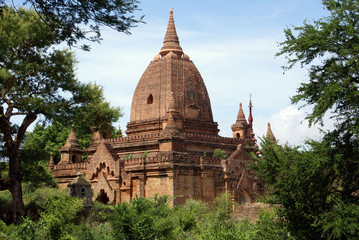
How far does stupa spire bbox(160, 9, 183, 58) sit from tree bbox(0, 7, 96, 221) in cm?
1437

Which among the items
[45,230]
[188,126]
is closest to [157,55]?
[188,126]

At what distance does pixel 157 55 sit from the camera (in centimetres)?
3747

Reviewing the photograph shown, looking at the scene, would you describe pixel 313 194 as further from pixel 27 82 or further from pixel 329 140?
pixel 27 82

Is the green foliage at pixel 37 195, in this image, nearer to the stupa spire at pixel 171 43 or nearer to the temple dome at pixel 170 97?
the temple dome at pixel 170 97

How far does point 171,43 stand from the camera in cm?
3756

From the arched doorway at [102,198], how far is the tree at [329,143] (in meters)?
15.5

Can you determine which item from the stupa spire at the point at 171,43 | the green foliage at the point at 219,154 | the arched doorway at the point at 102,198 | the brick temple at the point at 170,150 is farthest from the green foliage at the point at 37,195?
the stupa spire at the point at 171,43

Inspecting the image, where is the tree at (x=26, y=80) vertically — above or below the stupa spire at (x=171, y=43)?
below

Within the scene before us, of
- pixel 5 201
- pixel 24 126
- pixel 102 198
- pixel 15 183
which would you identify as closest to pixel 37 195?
pixel 5 201

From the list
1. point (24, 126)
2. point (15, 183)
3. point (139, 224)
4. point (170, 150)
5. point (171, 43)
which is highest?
point (171, 43)

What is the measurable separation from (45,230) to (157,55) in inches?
839

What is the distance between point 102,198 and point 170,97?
26.8ft

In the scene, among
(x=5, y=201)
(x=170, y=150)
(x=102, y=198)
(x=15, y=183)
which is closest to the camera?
(x=15, y=183)

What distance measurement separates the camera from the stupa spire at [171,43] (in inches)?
1467
